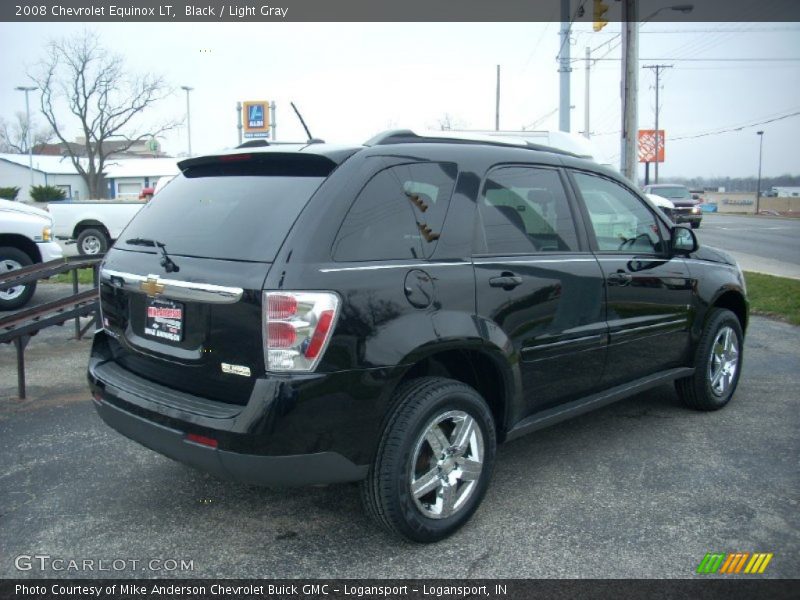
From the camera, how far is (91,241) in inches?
719

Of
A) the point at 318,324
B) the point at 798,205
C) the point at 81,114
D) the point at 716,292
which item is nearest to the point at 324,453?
the point at 318,324

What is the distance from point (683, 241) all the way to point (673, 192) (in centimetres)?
2987

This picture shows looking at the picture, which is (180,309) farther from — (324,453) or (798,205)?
(798,205)

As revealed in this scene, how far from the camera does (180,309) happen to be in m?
3.12

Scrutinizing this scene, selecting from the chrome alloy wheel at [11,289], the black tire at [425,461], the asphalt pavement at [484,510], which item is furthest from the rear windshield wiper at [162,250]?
the chrome alloy wheel at [11,289]

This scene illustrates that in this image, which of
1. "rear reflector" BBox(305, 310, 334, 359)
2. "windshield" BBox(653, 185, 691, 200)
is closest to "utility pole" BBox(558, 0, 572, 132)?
"windshield" BBox(653, 185, 691, 200)

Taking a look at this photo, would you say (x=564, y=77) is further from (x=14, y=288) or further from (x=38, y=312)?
(x=38, y=312)

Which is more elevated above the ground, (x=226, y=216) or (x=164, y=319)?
(x=226, y=216)

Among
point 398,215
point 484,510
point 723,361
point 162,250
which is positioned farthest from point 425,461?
point 723,361

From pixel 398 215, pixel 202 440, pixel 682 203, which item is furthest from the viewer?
pixel 682 203

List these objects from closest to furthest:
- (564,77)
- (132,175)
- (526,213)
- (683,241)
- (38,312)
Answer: (526,213) < (683,241) < (38,312) < (564,77) < (132,175)

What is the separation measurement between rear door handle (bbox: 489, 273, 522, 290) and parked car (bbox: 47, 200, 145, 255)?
16349 millimetres

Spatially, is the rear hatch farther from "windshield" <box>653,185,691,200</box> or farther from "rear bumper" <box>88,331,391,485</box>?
"windshield" <box>653,185,691,200</box>

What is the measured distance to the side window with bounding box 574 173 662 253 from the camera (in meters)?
4.30
